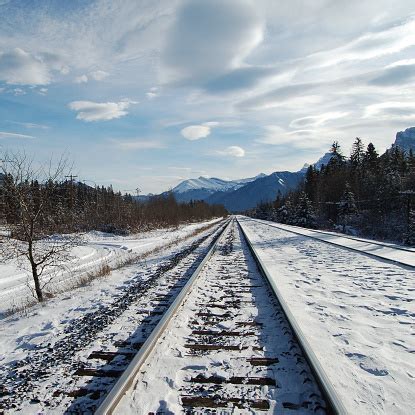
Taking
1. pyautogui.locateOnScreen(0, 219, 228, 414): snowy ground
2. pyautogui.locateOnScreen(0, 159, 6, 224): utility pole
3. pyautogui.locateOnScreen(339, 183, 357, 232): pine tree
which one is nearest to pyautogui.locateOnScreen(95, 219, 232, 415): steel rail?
pyautogui.locateOnScreen(0, 219, 228, 414): snowy ground

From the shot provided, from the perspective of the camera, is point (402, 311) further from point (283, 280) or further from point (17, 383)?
point (17, 383)

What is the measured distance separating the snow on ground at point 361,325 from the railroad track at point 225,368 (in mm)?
314

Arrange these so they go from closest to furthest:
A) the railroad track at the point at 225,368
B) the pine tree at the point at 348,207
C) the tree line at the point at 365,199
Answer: the railroad track at the point at 225,368, the tree line at the point at 365,199, the pine tree at the point at 348,207

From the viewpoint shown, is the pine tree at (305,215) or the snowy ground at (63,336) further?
the pine tree at (305,215)

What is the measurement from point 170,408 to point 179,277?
6111 millimetres

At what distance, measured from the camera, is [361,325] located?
5191 millimetres

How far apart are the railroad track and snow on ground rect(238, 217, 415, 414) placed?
314 millimetres

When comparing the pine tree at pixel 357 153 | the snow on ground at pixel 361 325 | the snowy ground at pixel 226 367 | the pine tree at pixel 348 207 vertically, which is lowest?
the snow on ground at pixel 361 325

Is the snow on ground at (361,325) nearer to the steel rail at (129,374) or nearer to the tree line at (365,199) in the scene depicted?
the steel rail at (129,374)

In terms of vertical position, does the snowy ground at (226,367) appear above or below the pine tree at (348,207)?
below

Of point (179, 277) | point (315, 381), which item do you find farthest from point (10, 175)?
point (315, 381)

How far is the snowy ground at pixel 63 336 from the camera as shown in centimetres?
337

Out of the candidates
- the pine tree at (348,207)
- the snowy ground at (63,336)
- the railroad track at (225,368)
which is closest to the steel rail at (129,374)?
the railroad track at (225,368)

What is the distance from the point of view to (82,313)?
622 cm
